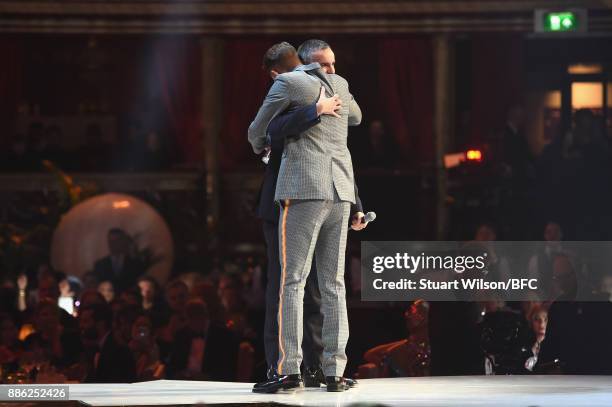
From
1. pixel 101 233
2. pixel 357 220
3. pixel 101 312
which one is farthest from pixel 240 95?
pixel 357 220

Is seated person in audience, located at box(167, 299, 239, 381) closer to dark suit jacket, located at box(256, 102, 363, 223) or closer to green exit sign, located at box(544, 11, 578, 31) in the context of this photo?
dark suit jacket, located at box(256, 102, 363, 223)

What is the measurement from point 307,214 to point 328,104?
46 cm

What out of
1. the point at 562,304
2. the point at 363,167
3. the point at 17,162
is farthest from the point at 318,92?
the point at 17,162

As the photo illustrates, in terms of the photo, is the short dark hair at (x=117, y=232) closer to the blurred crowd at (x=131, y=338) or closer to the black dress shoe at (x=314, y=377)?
the blurred crowd at (x=131, y=338)

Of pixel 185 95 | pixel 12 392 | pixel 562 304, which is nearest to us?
pixel 12 392

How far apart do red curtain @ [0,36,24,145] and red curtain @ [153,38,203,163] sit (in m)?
1.70

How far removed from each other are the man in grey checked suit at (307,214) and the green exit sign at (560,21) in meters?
7.66

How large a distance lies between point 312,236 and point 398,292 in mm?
1460

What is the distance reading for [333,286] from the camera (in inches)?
210

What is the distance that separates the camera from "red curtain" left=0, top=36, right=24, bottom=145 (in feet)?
51.3

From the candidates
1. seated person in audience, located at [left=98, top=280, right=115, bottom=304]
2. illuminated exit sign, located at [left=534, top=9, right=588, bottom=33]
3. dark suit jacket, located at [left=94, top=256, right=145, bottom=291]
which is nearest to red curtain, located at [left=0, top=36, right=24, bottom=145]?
dark suit jacket, located at [left=94, top=256, right=145, bottom=291]

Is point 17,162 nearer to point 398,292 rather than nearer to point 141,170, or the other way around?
point 141,170

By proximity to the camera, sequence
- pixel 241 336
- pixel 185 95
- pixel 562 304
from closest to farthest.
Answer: pixel 562 304
pixel 241 336
pixel 185 95

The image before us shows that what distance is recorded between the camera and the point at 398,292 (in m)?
6.59
